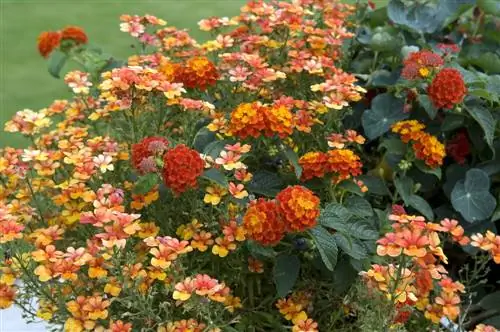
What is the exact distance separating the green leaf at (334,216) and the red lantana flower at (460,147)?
0.62 metres

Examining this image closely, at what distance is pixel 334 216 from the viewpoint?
1.53 metres

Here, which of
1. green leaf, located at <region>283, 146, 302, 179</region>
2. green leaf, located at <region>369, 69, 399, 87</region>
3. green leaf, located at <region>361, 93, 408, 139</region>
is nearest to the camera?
green leaf, located at <region>283, 146, 302, 179</region>

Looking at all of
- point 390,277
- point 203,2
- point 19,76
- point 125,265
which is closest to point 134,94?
point 125,265

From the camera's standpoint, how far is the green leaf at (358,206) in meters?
1.70

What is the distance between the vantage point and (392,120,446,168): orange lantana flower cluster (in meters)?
1.86

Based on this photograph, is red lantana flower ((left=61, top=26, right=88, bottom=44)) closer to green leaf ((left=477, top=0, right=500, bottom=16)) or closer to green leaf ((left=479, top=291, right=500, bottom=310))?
green leaf ((left=477, top=0, right=500, bottom=16))

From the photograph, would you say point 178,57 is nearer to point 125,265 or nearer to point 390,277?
point 125,265

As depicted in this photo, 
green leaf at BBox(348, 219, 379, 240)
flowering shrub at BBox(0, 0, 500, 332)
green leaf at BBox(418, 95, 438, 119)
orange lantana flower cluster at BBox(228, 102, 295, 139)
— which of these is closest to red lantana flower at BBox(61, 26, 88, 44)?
flowering shrub at BBox(0, 0, 500, 332)

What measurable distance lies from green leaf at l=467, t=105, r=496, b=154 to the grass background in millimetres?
2242

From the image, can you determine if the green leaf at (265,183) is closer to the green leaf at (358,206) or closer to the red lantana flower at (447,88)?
the green leaf at (358,206)

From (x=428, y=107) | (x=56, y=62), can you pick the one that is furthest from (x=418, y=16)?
(x=56, y=62)

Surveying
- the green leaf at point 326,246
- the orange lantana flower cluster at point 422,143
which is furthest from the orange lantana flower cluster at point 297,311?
the orange lantana flower cluster at point 422,143

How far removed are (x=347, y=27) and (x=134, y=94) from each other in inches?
41.5

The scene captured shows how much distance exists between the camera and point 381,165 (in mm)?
2092
